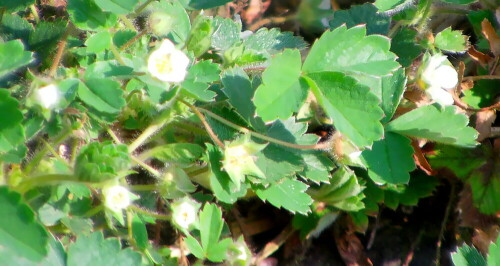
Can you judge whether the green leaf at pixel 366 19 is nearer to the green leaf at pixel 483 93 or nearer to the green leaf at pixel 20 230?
the green leaf at pixel 483 93

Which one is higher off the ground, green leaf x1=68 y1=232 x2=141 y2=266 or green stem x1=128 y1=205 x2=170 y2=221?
green leaf x1=68 y1=232 x2=141 y2=266

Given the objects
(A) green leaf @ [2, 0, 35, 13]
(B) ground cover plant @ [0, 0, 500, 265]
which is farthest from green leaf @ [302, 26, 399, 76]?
(A) green leaf @ [2, 0, 35, 13]

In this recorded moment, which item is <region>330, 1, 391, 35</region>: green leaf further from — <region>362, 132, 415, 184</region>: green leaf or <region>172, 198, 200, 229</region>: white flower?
<region>172, 198, 200, 229</region>: white flower

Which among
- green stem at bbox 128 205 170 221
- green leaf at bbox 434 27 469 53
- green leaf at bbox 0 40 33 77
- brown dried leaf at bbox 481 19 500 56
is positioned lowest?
green stem at bbox 128 205 170 221

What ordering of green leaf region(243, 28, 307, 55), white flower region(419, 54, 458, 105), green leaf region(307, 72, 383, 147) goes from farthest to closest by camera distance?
green leaf region(243, 28, 307, 55), white flower region(419, 54, 458, 105), green leaf region(307, 72, 383, 147)

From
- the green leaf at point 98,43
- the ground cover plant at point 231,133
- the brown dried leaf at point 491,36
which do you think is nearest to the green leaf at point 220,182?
the ground cover plant at point 231,133

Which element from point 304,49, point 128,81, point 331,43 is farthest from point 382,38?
point 128,81
